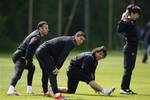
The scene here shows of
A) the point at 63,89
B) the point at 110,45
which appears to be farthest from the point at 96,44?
the point at 63,89

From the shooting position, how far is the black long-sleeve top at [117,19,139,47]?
1859 cm

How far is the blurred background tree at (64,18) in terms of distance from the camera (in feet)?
154

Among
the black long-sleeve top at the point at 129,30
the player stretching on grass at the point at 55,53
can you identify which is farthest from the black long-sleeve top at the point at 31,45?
the black long-sleeve top at the point at 129,30

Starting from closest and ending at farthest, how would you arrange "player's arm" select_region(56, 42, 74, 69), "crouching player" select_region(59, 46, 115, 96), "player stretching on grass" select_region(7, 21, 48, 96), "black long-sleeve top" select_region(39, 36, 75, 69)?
"player's arm" select_region(56, 42, 74, 69)
"black long-sleeve top" select_region(39, 36, 75, 69)
"player stretching on grass" select_region(7, 21, 48, 96)
"crouching player" select_region(59, 46, 115, 96)

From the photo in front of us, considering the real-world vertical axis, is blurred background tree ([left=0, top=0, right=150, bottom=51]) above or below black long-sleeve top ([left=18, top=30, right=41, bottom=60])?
above

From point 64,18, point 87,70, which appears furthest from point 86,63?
point 64,18

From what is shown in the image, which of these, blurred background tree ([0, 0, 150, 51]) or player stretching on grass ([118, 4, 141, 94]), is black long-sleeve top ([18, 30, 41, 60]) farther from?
blurred background tree ([0, 0, 150, 51])

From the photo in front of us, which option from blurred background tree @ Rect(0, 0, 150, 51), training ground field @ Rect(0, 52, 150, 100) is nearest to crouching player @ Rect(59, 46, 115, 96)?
training ground field @ Rect(0, 52, 150, 100)

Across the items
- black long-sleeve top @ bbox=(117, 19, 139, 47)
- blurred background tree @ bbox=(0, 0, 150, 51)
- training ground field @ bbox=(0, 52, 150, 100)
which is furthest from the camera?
blurred background tree @ bbox=(0, 0, 150, 51)

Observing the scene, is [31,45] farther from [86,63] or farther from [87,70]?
[87,70]

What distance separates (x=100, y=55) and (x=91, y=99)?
147 cm

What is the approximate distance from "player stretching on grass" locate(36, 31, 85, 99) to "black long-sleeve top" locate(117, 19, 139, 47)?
97.7 inches

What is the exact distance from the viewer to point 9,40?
47.1 meters

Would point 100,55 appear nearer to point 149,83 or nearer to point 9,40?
point 149,83
